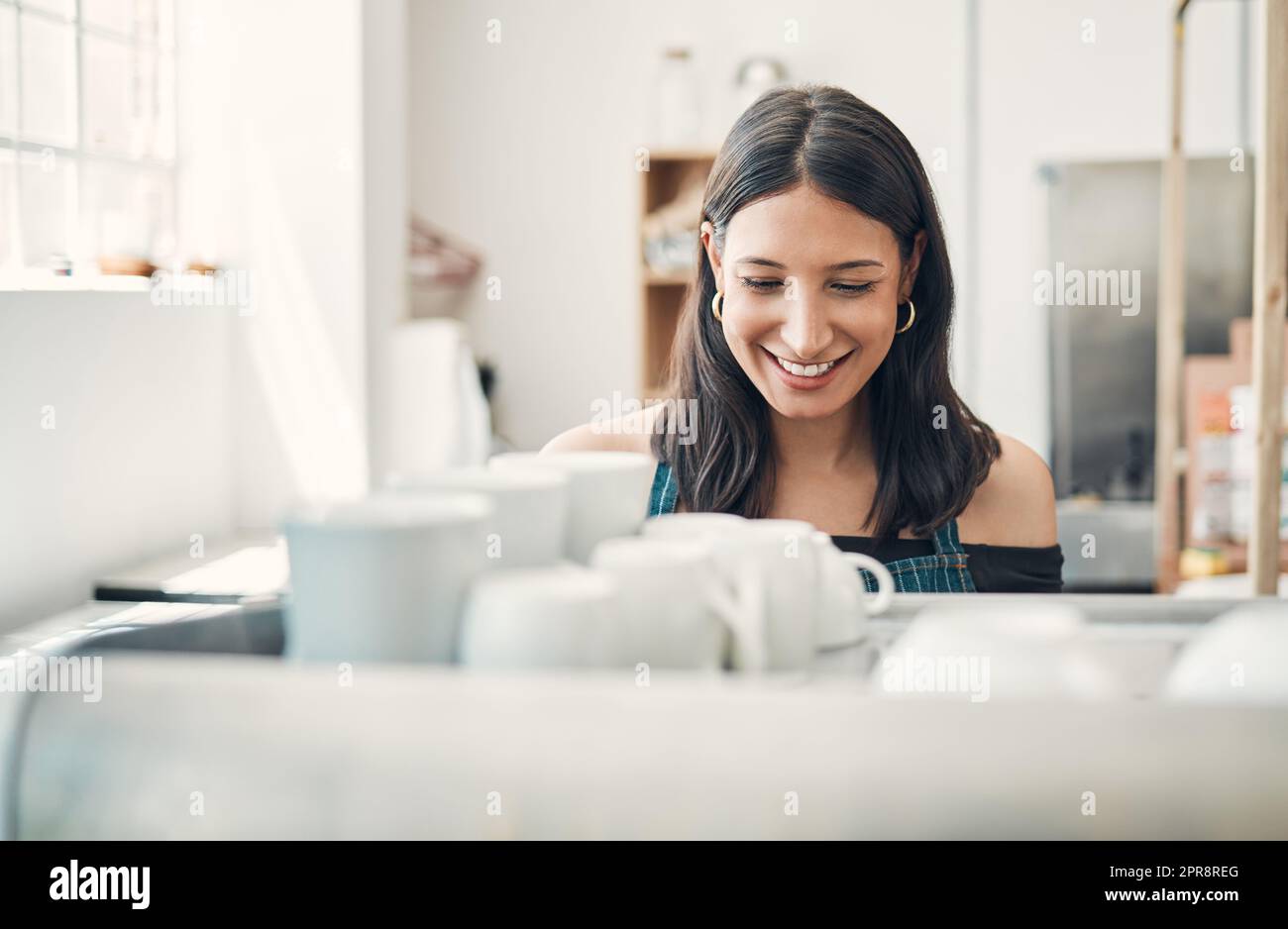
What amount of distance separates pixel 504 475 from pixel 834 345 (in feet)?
2.39

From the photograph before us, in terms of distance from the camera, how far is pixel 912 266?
4.56 ft

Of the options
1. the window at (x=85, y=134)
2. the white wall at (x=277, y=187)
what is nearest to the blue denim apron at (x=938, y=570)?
the window at (x=85, y=134)

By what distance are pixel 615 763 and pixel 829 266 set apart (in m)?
0.87

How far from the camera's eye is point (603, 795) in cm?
42

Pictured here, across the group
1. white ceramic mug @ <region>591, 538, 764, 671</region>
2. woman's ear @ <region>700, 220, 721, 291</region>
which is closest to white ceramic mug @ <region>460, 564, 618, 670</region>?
white ceramic mug @ <region>591, 538, 764, 671</region>

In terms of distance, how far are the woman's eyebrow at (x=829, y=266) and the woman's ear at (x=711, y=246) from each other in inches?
6.4

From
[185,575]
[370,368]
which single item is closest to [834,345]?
[185,575]

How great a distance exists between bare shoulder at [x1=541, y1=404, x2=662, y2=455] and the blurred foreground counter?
1101 mm

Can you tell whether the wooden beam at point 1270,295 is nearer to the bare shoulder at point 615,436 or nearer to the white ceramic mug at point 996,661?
the bare shoulder at point 615,436

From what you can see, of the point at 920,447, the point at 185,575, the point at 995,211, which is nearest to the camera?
the point at 920,447

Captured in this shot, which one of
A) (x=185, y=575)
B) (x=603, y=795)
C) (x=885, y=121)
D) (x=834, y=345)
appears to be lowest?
(x=185, y=575)

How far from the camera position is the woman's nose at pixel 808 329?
3.99ft

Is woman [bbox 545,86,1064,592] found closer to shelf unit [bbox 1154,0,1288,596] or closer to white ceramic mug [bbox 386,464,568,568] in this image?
shelf unit [bbox 1154,0,1288,596]
